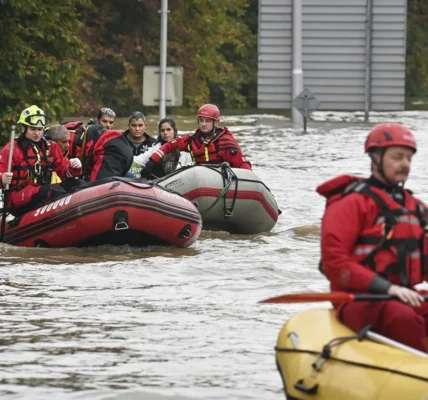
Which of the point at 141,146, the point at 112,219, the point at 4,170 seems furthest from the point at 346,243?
the point at 141,146

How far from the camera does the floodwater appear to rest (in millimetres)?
9391

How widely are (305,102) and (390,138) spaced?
33940 mm

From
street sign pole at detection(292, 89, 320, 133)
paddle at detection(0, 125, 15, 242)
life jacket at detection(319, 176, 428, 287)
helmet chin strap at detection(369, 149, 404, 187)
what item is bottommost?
street sign pole at detection(292, 89, 320, 133)

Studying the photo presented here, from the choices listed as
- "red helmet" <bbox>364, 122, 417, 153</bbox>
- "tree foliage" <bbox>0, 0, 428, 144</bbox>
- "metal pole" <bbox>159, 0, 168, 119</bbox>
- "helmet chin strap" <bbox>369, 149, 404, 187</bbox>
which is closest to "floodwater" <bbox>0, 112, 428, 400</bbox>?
"helmet chin strap" <bbox>369, 149, 404, 187</bbox>

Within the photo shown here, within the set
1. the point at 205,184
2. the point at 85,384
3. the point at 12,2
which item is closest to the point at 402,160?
the point at 85,384

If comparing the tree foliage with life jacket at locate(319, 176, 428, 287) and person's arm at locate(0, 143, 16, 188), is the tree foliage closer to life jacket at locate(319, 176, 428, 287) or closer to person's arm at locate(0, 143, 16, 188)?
person's arm at locate(0, 143, 16, 188)

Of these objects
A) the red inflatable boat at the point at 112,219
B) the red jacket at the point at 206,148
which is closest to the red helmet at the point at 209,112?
the red jacket at the point at 206,148

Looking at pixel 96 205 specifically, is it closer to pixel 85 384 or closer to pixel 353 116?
pixel 85 384

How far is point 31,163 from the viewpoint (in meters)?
15.8

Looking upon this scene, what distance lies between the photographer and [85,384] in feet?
30.6

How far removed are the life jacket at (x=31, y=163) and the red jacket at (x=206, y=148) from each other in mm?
2689

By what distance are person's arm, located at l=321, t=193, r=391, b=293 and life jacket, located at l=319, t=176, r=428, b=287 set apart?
0.05 m

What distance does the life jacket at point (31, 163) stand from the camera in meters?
15.8

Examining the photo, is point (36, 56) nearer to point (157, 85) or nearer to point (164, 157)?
point (157, 85)
